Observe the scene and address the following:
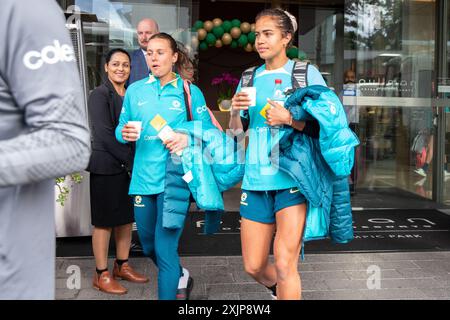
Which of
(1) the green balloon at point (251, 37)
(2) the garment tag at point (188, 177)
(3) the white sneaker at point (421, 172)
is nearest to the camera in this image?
(2) the garment tag at point (188, 177)

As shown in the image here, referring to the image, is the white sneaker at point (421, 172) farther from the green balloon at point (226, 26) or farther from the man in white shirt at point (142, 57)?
the man in white shirt at point (142, 57)

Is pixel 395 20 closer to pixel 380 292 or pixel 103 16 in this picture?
pixel 103 16

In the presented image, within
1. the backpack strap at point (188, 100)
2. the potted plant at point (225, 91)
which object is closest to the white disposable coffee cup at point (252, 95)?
the backpack strap at point (188, 100)

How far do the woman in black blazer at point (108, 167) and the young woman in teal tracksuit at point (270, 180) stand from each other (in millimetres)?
1190

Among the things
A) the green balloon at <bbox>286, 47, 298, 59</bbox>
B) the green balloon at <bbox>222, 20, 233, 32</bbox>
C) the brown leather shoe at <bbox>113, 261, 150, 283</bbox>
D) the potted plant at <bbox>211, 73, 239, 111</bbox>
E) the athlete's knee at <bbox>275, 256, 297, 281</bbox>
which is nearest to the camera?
the athlete's knee at <bbox>275, 256, 297, 281</bbox>

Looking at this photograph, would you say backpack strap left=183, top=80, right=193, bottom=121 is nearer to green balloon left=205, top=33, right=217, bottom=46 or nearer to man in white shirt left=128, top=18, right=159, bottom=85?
man in white shirt left=128, top=18, right=159, bottom=85

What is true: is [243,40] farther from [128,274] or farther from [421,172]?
[128,274]

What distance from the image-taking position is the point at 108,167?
12.5ft

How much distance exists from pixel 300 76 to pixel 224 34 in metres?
7.92

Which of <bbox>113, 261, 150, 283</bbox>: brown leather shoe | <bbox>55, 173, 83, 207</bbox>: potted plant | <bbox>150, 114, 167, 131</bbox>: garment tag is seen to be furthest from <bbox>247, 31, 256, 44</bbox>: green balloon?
<bbox>150, 114, 167, 131</bbox>: garment tag

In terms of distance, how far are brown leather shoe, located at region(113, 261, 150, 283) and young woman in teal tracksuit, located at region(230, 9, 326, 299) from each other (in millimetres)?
1374

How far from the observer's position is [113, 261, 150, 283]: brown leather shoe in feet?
13.3

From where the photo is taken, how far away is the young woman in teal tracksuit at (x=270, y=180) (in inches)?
109
